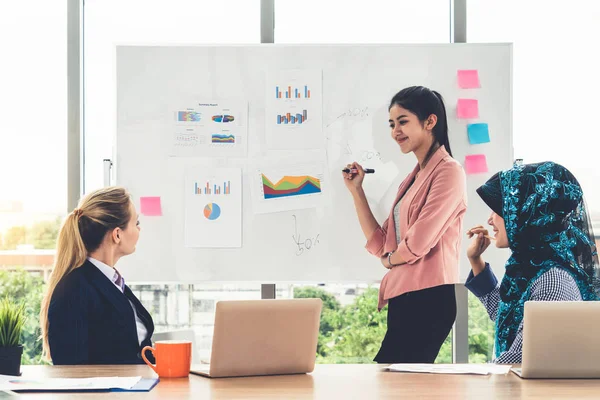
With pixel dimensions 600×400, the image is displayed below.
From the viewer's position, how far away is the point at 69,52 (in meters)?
3.40

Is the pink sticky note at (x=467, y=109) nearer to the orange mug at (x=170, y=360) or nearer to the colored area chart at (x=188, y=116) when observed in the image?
the colored area chart at (x=188, y=116)

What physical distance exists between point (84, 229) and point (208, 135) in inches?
39.2

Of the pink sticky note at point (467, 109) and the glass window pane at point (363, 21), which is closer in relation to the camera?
the pink sticky note at point (467, 109)

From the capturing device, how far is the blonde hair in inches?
89.3

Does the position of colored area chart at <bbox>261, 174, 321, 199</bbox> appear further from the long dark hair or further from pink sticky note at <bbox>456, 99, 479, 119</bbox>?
pink sticky note at <bbox>456, 99, 479, 119</bbox>

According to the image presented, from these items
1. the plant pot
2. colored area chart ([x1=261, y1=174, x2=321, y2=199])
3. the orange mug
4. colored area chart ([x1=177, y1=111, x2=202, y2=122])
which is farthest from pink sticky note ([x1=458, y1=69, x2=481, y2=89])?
the plant pot

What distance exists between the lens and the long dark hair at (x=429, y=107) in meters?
3.11

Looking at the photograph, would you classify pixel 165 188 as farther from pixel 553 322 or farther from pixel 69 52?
pixel 553 322

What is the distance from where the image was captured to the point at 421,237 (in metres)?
2.86

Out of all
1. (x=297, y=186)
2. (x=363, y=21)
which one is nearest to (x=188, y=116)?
(x=297, y=186)

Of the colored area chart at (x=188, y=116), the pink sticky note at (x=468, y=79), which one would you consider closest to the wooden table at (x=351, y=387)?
the colored area chart at (x=188, y=116)

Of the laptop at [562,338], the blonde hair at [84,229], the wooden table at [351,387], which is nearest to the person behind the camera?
the wooden table at [351,387]

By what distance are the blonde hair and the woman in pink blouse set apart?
1170 millimetres

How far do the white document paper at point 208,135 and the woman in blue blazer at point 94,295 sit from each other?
762mm
